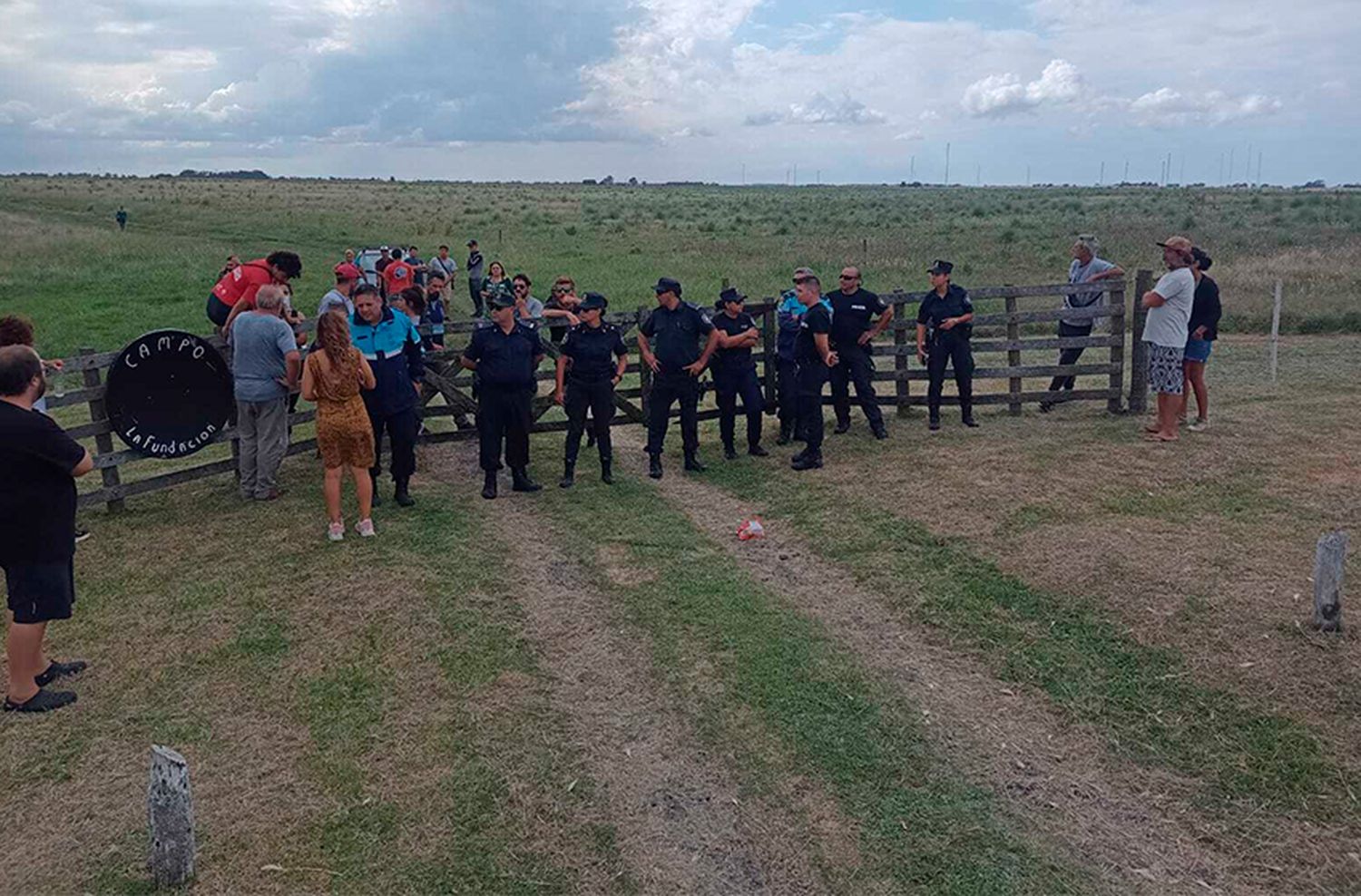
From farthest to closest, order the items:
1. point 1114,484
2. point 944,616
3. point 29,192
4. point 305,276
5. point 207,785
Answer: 1. point 29,192
2. point 305,276
3. point 1114,484
4. point 944,616
5. point 207,785

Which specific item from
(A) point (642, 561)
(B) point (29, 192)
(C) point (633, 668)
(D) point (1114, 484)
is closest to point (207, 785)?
(C) point (633, 668)

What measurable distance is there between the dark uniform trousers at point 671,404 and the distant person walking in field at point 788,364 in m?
1.18

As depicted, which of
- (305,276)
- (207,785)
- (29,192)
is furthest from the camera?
(29,192)

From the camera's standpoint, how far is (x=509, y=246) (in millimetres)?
39969

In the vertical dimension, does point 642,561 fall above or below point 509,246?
below

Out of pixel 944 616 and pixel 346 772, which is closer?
pixel 346 772

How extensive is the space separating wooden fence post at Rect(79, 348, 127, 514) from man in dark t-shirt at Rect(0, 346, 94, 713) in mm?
3510

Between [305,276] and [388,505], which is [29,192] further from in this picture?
[388,505]

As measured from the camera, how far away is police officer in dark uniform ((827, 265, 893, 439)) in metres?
10.7

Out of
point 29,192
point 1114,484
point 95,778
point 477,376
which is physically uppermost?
point 29,192

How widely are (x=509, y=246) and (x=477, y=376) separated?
3160 centimetres

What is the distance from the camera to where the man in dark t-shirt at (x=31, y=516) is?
524cm

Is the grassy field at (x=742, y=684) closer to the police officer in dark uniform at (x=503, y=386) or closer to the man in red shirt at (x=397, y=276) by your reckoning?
the police officer in dark uniform at (x=503, y=386)

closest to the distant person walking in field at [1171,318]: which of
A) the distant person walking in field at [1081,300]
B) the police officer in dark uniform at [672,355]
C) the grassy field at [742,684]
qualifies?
the grassy field at [742,684]
